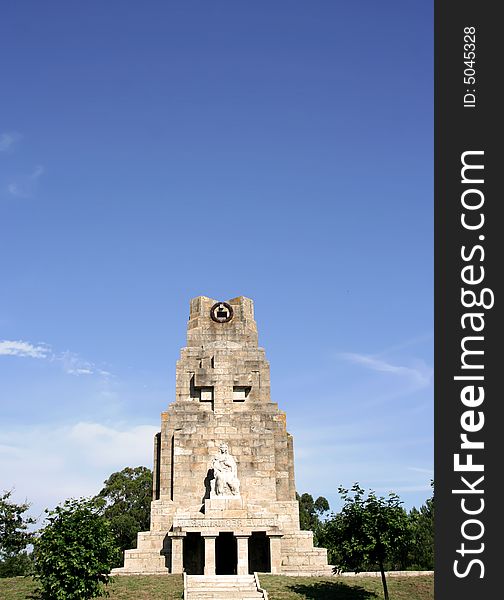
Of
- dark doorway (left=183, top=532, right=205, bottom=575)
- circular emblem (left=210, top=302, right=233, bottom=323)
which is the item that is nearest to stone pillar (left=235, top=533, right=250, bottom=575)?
dark doorway (left=183, top=532, right=205, bottom=575)

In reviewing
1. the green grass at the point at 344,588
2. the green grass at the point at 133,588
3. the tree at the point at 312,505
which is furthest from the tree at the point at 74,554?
the tree at the point at 312,505

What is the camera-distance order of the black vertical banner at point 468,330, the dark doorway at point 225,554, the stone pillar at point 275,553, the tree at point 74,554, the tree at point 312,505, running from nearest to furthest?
the black vertical banner at point 468,330, the tree at point 74,554, the stone pillar at point 275,553, the dark doorway at point 225,554, the tree at point 312,505

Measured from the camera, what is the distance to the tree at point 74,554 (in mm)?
25953

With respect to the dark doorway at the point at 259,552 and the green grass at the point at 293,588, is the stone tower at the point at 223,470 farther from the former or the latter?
the green grass at the point at 293,588

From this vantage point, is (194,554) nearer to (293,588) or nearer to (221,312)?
(293,588)

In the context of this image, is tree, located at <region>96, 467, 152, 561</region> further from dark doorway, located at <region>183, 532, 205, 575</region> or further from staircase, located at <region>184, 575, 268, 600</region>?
staircase, located at <region>184, 575, 268, 600</region>

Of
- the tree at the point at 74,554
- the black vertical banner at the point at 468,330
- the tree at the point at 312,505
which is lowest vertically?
the tree at the point at 312,505

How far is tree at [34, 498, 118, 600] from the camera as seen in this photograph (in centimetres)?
2595

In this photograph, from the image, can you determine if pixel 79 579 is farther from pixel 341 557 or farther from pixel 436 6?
pixel 436 6

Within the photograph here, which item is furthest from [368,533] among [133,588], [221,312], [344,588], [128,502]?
[128,502]

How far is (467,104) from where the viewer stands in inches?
753

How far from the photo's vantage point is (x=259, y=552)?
39125 millimetres

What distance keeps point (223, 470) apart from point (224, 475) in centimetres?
34

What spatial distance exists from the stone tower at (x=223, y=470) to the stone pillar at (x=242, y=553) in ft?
0.17
